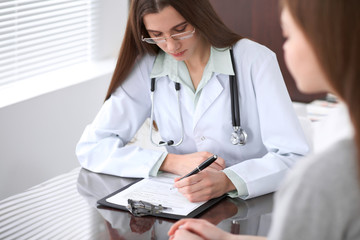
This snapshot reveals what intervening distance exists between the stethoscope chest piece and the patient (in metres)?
1.05

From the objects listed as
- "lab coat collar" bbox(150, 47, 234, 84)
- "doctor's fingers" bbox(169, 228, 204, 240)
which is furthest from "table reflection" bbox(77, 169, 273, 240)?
"lab coat collar" bbox(150, 47, 234, 84)

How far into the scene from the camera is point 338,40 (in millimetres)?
878

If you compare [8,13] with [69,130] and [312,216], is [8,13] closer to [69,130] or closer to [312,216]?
[69,130]

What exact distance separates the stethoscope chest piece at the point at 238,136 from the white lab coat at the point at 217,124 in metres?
0.07

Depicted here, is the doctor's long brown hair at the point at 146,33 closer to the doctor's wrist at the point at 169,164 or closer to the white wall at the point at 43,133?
the doctor's wrist at the point at 169,164

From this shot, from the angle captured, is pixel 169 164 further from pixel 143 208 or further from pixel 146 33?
pixel 146 33

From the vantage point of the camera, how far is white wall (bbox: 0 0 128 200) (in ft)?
10.2

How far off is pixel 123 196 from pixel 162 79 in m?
0.60

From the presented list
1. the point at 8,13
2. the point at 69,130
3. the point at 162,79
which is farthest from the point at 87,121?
the point at 162,79

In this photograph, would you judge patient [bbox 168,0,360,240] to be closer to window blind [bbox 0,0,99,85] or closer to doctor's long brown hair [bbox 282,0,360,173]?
doctor's long brown hair [bbox 282,0,360,173]

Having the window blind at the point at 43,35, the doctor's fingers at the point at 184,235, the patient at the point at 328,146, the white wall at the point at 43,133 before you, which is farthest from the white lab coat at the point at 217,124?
the window blind at the point at 43,35

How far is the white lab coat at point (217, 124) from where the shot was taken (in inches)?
75.8

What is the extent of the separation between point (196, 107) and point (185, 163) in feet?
0.92

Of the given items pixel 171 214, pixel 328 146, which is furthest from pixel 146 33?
pixel 328 146
